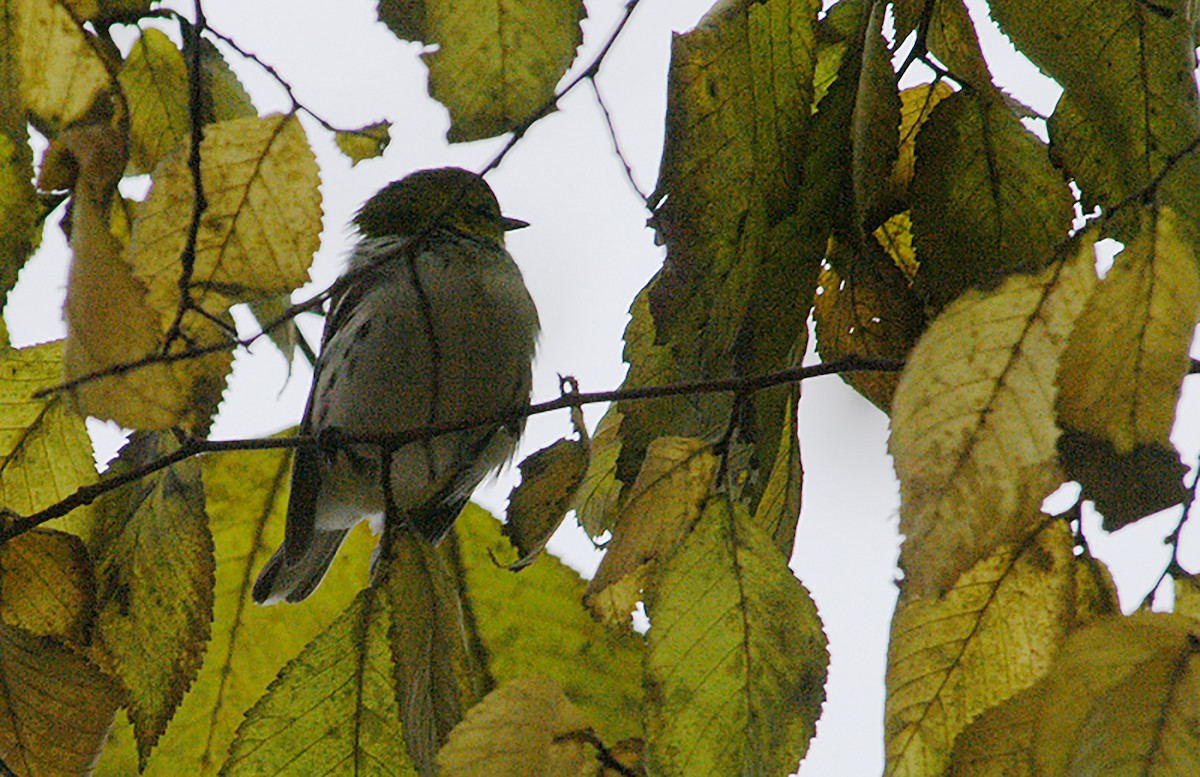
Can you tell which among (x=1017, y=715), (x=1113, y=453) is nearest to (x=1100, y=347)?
(x=1113, y=453)

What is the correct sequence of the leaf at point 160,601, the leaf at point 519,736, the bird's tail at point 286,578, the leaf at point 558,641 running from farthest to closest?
the bird's tail at point 286,578 < the leaf at point 558,641 < the leaf at point 160,601 < the leaf at point 519,736

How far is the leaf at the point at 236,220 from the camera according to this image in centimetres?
79

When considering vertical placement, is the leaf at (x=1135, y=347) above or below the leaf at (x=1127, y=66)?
below

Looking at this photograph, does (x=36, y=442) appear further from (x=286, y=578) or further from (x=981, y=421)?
(x=981, y=421)

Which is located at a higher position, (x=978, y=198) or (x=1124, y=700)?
(x=978, y=198)

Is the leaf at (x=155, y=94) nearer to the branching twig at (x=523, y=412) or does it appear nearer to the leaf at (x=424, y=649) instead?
the branching twig at (x=523, y=412)

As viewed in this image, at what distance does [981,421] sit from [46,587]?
604 millimetres

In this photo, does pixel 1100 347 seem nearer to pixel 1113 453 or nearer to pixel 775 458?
pixel 1113 453

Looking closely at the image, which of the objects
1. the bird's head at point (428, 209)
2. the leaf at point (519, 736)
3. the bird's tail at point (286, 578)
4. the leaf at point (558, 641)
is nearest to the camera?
the leaf at point (519, 736)

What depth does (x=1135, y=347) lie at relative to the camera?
54 centimetres

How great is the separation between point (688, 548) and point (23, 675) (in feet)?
1.32

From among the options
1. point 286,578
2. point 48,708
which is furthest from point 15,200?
point 286,578

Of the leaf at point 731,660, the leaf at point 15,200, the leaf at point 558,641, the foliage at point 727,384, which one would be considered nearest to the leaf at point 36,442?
the foliage at point 727,384

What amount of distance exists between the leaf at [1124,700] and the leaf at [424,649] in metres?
0.34
